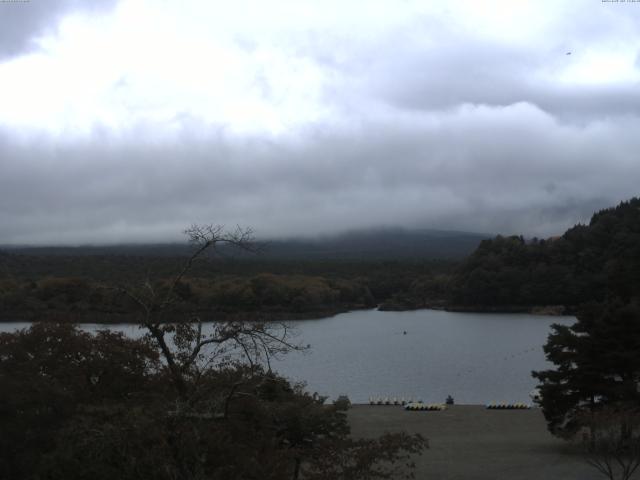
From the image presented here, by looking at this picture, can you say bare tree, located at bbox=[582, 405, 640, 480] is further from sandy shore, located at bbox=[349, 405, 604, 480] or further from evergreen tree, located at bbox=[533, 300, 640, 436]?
evergreen tree, located at bbox=[533, 300, 640, 436]

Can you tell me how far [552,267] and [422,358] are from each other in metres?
48.2

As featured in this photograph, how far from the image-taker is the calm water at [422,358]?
40.6 meters

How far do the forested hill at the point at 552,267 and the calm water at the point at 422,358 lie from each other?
892cm

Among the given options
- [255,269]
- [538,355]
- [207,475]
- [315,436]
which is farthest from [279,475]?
[255,269]

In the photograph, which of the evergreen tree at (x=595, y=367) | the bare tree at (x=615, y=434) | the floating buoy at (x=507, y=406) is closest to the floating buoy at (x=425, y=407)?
the floating buoy at (x=507, y=406)

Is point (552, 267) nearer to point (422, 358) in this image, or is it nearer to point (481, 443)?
point (422, 358)

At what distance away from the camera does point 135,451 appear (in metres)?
7.84

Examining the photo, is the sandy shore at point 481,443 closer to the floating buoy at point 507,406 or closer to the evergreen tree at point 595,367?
the floating buoy at point 507,406

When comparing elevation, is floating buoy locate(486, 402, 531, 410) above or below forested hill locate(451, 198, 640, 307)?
below

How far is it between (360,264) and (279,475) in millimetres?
132563

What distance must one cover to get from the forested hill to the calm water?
29.3 ft

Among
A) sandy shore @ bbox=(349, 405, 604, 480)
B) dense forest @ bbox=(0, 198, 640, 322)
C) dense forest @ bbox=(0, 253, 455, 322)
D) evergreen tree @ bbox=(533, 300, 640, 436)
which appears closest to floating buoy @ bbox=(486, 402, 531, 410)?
sandy shore @ bbox=(349, 405, 604, 480)

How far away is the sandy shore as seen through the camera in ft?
62.3

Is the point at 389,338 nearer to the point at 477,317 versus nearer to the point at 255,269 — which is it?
the point at 477,317
